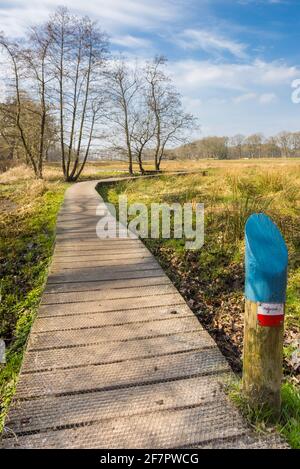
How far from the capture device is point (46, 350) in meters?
2.59

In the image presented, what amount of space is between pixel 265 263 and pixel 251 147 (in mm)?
98418

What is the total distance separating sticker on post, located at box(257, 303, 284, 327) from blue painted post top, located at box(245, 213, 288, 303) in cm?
3

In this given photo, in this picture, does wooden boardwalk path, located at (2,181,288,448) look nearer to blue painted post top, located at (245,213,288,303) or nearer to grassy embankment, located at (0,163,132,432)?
grassy embankment, located at (0,163,132,432)

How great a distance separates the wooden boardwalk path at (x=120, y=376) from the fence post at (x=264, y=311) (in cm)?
21

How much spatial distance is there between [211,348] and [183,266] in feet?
8.25

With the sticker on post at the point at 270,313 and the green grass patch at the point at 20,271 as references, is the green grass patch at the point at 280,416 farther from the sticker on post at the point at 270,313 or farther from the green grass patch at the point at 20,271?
the green grass patch at the point at 20,271

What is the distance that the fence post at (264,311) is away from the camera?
5.86 ft

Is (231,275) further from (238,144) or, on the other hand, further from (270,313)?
(238,144)

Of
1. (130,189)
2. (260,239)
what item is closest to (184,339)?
(260,239)

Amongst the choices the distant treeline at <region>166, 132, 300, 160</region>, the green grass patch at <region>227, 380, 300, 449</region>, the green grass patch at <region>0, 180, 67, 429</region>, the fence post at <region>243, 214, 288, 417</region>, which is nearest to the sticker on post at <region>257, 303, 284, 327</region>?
the fence post at <region>243, 214, 288, 417</region>

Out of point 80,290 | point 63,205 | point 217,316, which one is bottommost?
point 217,316

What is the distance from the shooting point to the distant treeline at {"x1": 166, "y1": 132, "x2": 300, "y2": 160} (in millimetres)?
81750

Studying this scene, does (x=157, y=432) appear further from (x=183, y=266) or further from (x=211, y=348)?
(x=183, y=266)

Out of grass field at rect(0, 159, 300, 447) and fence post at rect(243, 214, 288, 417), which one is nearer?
fence post at rect(243, 214, 288, 417)
